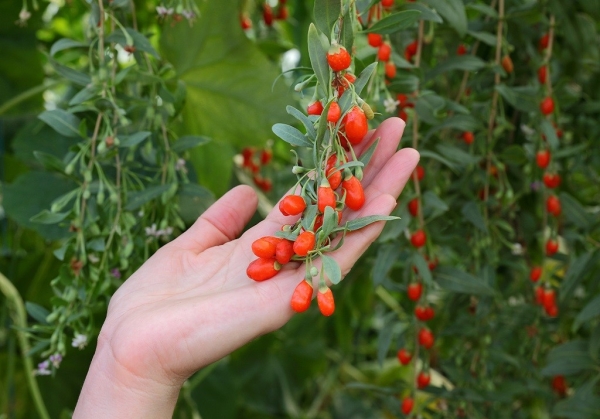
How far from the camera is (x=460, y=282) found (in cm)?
115

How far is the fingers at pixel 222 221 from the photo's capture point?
109cm

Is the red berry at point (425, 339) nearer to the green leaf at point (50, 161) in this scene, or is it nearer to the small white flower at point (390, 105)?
the small white flower at point (390, 105)

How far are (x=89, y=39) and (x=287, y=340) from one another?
127 centimetres

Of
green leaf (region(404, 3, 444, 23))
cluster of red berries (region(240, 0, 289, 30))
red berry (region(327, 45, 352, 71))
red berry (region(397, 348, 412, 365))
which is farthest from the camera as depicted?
cluster of red berries (region(240, 0, 289, 30))

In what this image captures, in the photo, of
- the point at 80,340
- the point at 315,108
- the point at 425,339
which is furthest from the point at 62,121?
the point at 425,339

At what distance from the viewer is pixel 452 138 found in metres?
1.31

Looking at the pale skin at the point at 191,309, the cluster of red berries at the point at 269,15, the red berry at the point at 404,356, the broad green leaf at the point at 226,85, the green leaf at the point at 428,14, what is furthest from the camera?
the cluster of red berries at the point at 269,15

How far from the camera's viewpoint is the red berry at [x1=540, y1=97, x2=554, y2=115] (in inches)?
45.9

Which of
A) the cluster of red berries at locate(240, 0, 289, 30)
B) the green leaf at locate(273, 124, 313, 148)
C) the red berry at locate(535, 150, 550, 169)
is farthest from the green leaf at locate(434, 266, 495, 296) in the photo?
the cluster of red berries at locate(240, 0, 289, 30)

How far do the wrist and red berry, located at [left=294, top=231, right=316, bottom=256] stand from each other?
295 millimetres

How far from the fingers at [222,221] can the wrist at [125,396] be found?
0.73 feet

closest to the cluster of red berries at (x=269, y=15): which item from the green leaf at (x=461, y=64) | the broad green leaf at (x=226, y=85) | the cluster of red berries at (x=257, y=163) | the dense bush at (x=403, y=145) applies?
the dense bush at (x=403, y=145)

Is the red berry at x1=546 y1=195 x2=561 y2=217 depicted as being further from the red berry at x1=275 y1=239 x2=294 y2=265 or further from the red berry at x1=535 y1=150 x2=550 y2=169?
the red berry at x1=275 y1=239 x2=294 y2=265

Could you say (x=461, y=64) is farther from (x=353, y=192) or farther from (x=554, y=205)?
(x=353, y=192)
